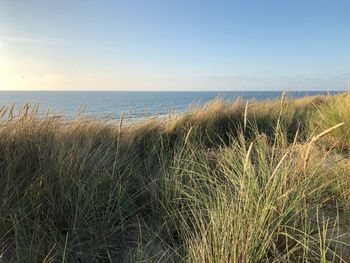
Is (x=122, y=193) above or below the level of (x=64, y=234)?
above

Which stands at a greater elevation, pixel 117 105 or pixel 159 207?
pixel 159 207

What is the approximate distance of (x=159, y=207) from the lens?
3.29 meters

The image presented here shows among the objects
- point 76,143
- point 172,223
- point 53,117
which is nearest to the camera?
point 172,223

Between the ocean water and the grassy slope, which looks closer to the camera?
the grassy slope

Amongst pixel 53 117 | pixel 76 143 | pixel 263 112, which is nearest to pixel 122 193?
pixel 76 143

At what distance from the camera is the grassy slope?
2205 millimetres

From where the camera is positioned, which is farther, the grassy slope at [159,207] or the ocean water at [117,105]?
the ocean water at [117,105]

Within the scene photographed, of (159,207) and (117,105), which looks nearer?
(159,207)

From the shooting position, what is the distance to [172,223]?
3.01m

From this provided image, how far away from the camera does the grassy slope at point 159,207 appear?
86.8 inches

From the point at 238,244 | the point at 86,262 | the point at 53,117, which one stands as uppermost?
the point at 53,117

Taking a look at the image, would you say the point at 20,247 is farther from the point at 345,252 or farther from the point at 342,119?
the point at 342,119

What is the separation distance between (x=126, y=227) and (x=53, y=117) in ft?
7.39

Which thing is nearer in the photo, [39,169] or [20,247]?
[20,247]
